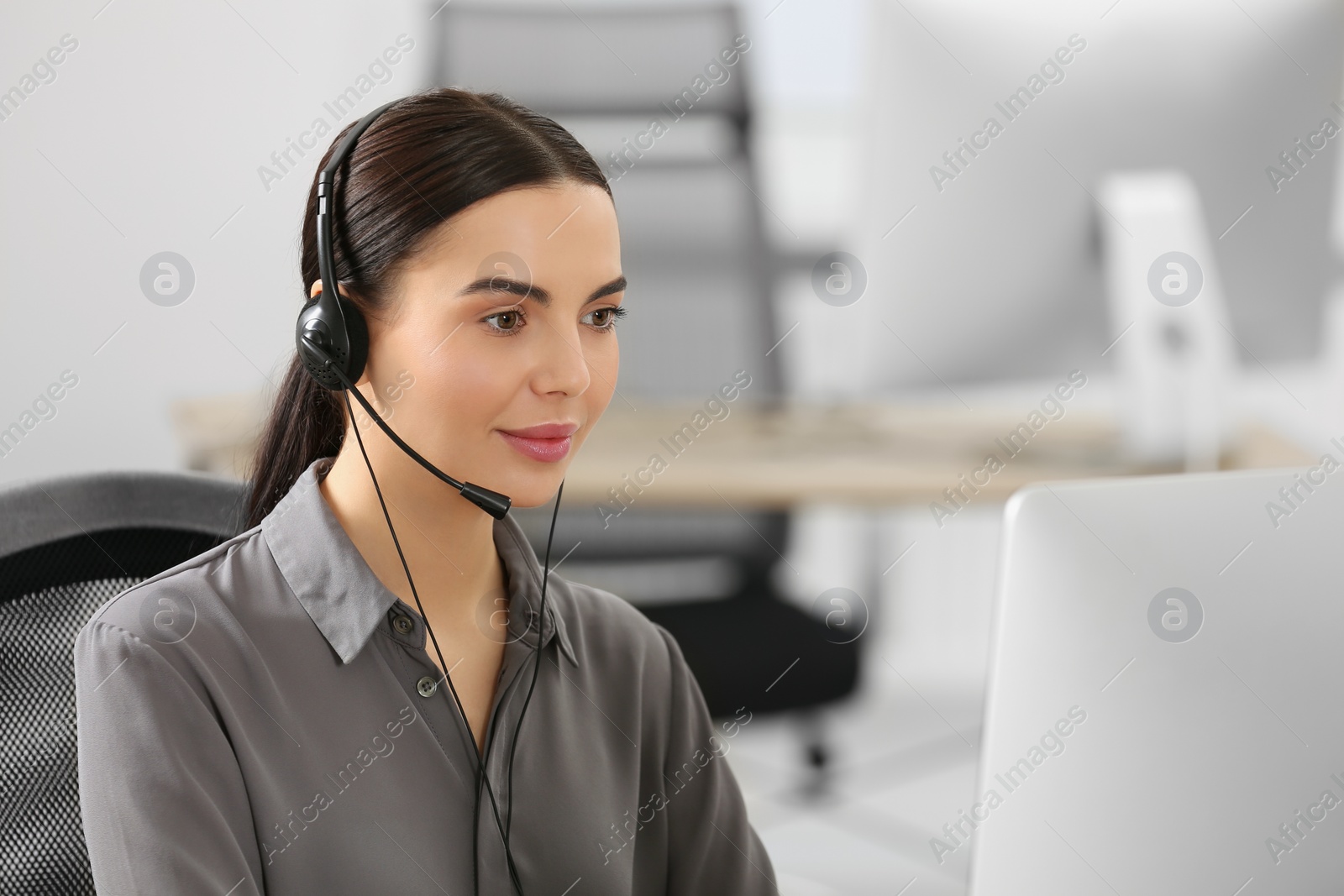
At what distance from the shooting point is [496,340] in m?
0.90

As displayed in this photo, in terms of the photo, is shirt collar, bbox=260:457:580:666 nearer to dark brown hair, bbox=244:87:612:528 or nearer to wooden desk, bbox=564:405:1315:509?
dark brown hair, bbox=244:87:612:528

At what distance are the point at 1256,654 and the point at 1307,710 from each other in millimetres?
44

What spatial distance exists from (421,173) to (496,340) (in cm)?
13

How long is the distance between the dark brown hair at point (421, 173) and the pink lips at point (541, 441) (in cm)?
14

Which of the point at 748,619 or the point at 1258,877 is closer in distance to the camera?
the point at 1258,877

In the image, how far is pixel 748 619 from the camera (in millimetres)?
1968

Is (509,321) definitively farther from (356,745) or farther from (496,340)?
(356,745)

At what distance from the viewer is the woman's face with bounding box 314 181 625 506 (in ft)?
2.91

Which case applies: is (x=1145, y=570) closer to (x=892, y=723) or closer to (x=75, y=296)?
(x=892, y=723)

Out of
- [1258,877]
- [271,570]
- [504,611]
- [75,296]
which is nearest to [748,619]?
[504,611]

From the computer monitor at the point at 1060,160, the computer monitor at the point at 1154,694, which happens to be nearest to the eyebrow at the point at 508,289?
the computer monitor at the point at 1154,694

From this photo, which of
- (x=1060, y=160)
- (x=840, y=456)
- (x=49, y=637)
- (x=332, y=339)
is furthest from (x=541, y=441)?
(x=840, y=456)

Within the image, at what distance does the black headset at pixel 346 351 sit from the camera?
89cm

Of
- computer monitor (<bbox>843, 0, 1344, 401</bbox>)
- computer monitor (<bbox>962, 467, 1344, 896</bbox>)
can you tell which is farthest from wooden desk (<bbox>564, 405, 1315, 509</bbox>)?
computer monitor (<bbox>962, 467, 1344, 896</bbox>)
